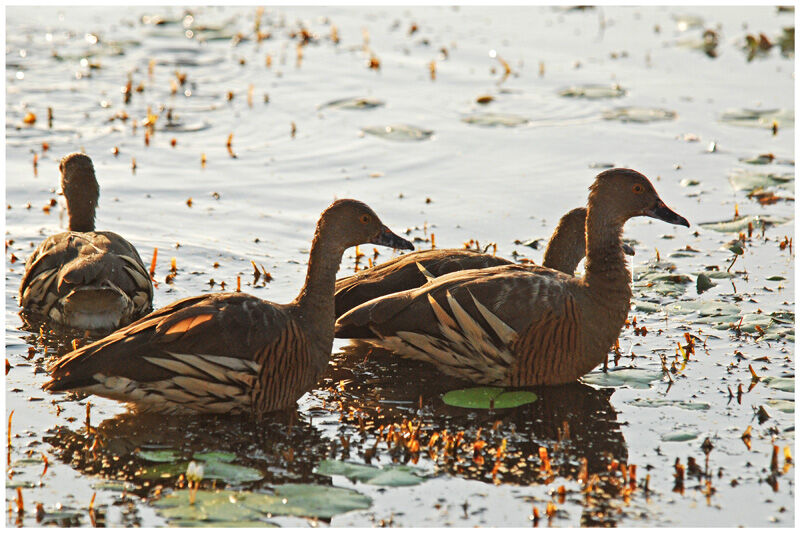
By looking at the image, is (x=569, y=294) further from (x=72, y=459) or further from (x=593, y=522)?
(x=72, y=459)

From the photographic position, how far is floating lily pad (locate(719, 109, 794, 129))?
555 inches

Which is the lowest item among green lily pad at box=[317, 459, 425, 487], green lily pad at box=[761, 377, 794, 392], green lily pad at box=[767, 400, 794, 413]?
green lily pad at box=[317, 459, 425, 487]

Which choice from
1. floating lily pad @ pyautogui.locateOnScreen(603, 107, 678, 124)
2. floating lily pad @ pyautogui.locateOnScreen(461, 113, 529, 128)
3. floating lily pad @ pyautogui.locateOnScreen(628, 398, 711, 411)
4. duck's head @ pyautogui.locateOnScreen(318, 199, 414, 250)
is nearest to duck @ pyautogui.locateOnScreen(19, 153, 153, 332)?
duck's head @ pyautogui.locateOnScreen(318, 199, 414, 250)

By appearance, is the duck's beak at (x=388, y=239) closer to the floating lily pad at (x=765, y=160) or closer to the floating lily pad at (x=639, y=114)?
the floating lily pad at (x=765, y=160)

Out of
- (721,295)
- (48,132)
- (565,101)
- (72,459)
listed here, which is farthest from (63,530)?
(565,101)

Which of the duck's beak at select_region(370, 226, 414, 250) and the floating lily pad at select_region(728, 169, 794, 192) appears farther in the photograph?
the floating lily pad at select_region(728, 169, 794, 192)

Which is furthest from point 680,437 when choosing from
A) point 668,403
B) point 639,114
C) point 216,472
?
point 639,114

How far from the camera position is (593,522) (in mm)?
5965

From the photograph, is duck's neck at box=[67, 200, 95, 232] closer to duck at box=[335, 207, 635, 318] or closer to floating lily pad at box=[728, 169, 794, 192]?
duck at box=[335, 207, 635, 318]

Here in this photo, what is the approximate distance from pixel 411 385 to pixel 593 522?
7.87 ft

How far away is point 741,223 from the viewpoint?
36.6 ft

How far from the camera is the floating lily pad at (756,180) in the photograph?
1212cm

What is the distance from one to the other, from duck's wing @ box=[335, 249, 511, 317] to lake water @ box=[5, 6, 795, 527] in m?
0.47

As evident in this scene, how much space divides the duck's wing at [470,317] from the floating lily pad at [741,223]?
3.50 metres
